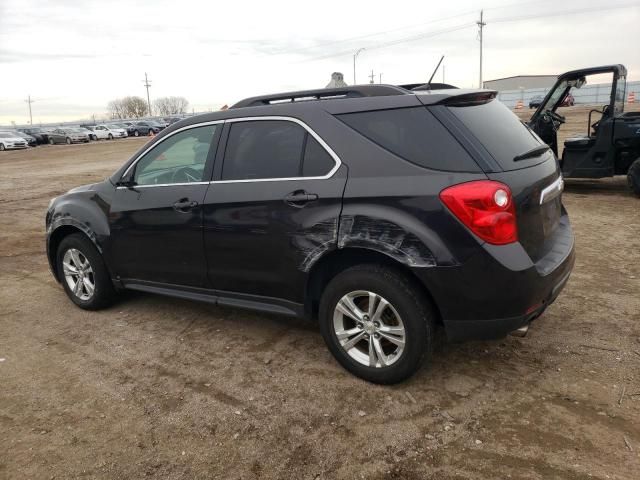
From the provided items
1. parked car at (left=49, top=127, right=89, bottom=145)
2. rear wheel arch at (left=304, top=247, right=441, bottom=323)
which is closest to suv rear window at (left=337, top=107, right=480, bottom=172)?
rear wheel arch at (left=304, top=247, right=441, bottom=323)

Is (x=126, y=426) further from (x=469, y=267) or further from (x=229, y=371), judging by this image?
(x=469, y=267)

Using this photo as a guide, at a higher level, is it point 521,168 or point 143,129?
point 143,129

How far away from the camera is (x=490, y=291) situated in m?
2.87

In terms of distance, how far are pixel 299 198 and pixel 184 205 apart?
1.07 metres

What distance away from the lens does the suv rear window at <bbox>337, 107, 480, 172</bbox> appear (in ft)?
9.69

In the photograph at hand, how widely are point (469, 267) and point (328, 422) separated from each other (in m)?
1.19

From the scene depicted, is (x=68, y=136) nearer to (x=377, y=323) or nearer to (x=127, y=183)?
(x=127, y=183)

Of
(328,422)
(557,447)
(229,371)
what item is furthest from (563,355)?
(229,371)

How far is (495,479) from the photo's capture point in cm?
246

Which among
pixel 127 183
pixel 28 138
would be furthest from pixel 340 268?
pixel 28 138

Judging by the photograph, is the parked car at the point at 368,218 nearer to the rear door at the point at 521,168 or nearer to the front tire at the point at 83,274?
the rear door at the point at 521,168

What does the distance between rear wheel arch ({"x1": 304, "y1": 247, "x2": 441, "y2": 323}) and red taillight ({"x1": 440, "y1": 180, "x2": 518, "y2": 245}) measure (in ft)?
1.47

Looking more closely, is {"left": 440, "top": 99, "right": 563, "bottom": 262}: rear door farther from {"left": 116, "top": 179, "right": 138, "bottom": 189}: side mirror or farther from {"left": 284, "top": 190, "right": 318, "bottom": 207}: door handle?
{"left": 116, "top": 179, "right": 138, "bottom": 189}: side mirror

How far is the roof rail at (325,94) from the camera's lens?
338cm
